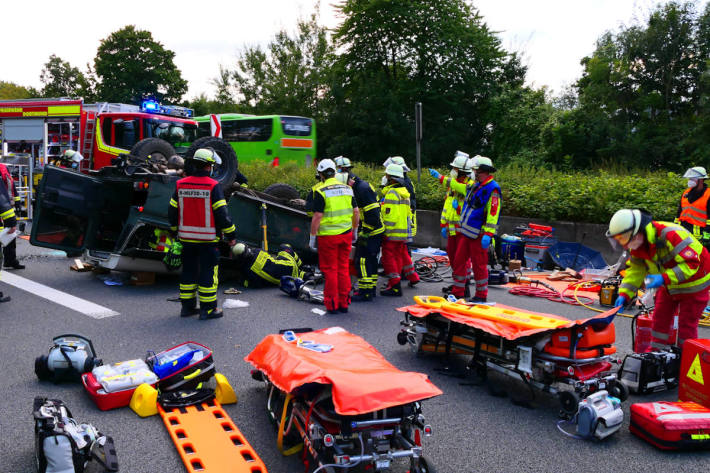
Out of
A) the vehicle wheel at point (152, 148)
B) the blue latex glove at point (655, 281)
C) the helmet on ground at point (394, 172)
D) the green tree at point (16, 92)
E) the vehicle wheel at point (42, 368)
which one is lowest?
the vehicle wheel at point (42, 368)

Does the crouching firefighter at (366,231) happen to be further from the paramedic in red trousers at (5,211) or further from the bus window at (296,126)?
the bus window at (296,126)

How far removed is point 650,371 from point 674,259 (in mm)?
925

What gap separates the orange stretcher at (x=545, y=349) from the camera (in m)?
4.14

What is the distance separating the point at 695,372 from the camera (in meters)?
4.13

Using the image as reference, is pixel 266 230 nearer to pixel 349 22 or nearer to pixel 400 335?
pixel 400 335

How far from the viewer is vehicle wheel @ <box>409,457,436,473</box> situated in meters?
3.17

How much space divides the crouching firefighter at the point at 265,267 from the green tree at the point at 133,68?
4440 centimetres

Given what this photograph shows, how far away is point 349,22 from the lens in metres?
33.2

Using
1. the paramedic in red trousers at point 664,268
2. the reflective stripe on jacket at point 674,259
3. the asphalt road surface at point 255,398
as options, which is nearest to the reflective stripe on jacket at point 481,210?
the asphalt road surface at point 255,398

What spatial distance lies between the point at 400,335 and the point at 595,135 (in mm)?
20157

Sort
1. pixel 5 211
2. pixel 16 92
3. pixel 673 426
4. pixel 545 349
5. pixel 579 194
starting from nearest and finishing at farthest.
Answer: pixel 673 426 → pixel 545 349 → pixel 5 211 → pixel 579 194 → pixel 16 92

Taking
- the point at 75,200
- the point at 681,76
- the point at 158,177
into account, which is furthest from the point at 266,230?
the point at 681,76

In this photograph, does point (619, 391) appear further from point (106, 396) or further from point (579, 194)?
point (579, 194)

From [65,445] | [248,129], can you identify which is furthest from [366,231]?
[248,129]
